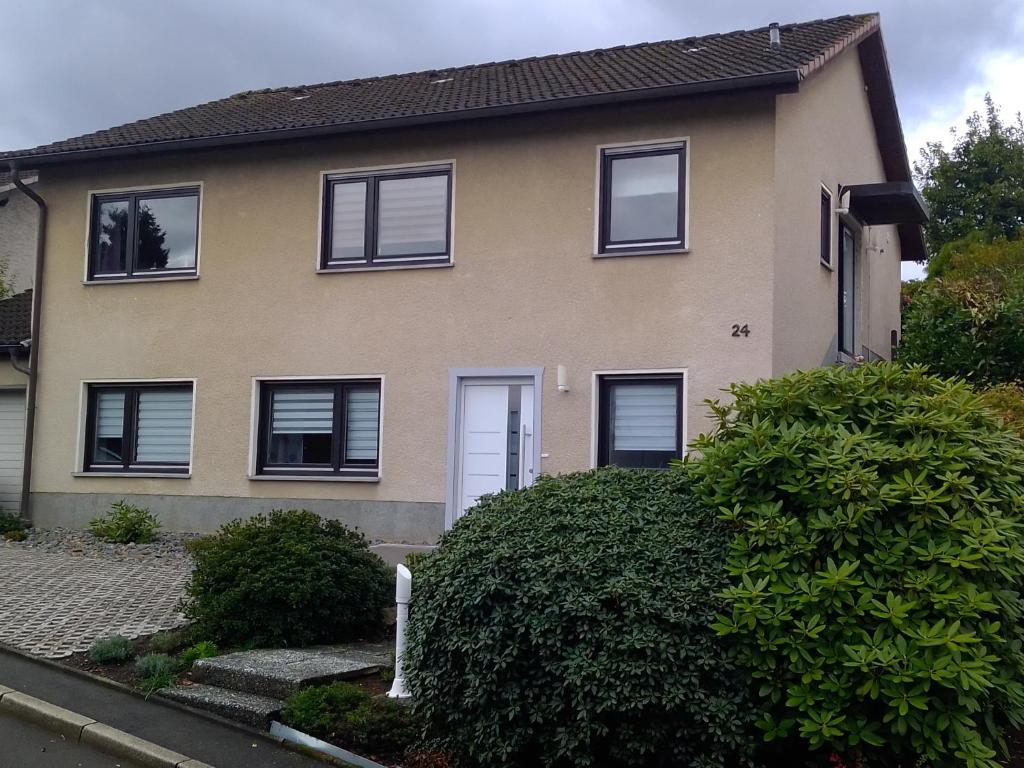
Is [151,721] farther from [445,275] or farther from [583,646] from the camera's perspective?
[445,275]

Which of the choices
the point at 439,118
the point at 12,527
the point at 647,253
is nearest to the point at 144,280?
the point at 12,527

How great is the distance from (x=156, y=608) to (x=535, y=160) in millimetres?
6937

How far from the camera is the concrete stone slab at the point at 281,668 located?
6.89m

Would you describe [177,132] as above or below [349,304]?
above

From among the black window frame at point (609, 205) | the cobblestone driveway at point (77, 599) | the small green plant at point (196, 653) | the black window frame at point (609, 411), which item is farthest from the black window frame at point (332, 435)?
the small green plant at point (196, 653)

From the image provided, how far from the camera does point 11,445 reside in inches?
655

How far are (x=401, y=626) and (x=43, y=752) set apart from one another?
7.11 ft

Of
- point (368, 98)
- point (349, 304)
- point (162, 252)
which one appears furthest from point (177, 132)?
point (349, 304)

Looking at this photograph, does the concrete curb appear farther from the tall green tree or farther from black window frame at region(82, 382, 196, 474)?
the tall green tree

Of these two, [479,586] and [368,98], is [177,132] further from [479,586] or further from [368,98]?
[479,586]

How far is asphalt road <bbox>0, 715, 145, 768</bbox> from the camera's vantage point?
6074 millimetres

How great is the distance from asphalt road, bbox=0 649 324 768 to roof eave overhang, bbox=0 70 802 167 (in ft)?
26.2

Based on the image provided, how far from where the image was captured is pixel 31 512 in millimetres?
15766

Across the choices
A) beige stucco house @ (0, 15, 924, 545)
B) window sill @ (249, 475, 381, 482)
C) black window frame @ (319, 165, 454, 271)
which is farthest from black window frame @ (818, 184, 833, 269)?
window sill @ (249, 475, 381, 482)
